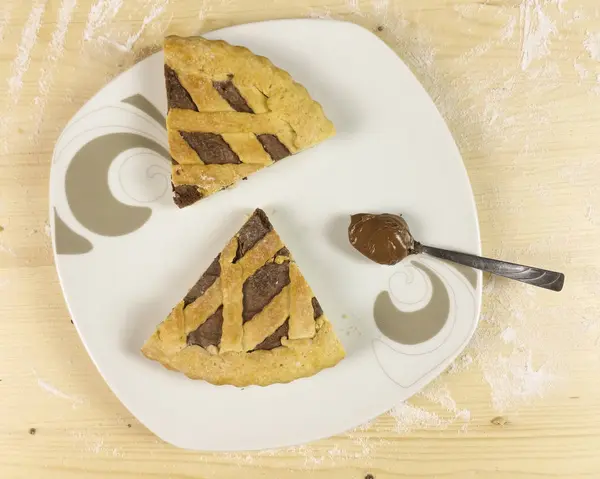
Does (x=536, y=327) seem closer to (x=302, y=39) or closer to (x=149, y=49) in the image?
(x=302, y=39)

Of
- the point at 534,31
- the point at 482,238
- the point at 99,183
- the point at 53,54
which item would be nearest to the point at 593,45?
the point at 534,31

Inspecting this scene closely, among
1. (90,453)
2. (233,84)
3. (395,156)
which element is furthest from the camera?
(90,453)

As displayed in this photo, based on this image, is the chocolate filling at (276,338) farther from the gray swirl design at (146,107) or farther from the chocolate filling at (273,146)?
the gray swirl design at (146,107)

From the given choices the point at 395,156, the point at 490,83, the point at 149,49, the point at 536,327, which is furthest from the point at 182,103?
the point at 536,327

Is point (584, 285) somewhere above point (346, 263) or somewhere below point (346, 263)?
above

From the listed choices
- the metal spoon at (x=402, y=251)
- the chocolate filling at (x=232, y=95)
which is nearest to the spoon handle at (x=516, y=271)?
the metal spoon at (x=402, y=251)

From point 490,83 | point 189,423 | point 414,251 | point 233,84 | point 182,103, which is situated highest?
point 490,83
